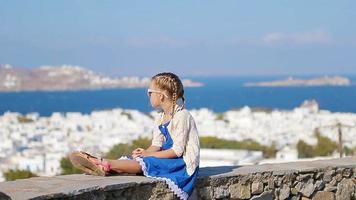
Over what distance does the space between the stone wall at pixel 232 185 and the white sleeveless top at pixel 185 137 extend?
215 mm

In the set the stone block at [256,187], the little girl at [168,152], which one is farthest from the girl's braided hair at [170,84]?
the stone block at [256,187]

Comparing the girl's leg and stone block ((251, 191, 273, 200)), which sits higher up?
the girl's leg

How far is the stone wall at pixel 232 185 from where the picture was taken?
3559 mm

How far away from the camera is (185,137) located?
414 cm

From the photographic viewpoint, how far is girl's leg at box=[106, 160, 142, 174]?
4.06 m

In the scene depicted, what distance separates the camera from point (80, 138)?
63.3m

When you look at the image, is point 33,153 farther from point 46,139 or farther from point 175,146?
point 175,146

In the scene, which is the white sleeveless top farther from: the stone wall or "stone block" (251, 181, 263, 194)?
"stone block" (251, 181, 263, 194)

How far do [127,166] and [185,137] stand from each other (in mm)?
394

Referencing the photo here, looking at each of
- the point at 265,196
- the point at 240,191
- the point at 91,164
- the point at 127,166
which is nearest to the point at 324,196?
the point at 265,196

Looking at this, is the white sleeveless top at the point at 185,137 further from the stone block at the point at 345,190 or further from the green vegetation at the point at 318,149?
the green vegetation at the point at 318,149

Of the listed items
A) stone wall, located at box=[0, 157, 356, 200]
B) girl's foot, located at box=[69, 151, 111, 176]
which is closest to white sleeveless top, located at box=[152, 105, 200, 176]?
stone wall, located at box=[0, 157, 356, 200]

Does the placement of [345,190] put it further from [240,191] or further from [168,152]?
[168,152]

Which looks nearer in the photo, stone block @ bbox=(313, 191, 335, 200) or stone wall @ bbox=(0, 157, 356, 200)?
stone wall @ bbox=(0, 157, 356, 200)
